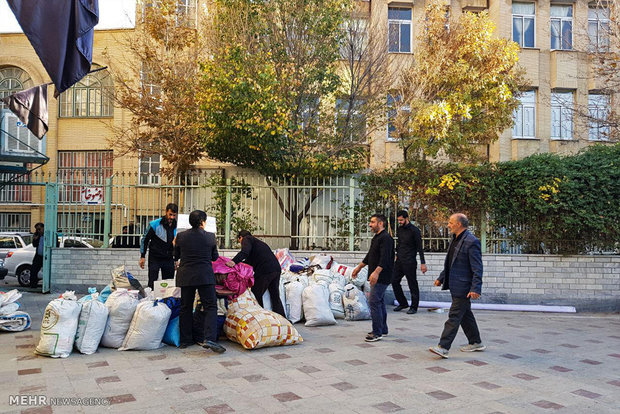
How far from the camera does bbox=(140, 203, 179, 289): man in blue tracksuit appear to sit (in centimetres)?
863

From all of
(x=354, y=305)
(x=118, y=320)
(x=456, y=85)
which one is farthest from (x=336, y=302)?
(x=456, y=85)

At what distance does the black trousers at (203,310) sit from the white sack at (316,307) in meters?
2.08

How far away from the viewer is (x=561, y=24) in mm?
21781

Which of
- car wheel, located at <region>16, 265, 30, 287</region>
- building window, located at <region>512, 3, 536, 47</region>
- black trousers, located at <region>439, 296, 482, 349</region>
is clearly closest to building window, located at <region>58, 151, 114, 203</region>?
car wheel, located at <region>16, 265, 30, 287</region>

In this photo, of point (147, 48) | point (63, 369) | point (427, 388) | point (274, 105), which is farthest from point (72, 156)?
point (427, 388)

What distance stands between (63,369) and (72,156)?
71.4 feet

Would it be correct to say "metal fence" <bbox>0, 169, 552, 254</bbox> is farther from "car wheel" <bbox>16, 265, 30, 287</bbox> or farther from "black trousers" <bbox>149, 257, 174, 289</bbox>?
"car wheel" <bbox>16, 265, 30, 287</bbox>

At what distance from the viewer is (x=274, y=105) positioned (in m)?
10.8

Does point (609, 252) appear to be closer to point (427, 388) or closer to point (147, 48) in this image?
point (427, 388)

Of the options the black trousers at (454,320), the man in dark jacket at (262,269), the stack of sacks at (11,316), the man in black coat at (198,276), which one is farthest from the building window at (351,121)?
the stack of sacks at (11,316)

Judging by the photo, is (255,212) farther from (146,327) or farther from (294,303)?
(146,327)

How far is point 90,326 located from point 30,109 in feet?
20.2

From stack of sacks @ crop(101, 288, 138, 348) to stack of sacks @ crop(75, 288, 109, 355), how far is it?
0.12 meters

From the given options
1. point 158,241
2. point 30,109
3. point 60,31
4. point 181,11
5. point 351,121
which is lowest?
point 158,241
